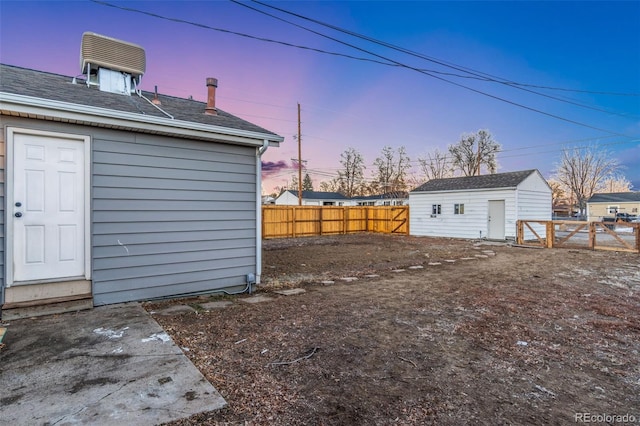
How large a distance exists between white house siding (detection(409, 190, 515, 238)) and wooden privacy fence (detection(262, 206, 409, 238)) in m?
0.83

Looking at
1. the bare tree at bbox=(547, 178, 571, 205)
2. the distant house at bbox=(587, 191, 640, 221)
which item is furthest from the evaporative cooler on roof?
the bare tree at bbox=(547, 178, 571, 205)

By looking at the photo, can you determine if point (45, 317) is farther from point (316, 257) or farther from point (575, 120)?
point (575, 120)

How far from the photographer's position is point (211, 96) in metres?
5.40

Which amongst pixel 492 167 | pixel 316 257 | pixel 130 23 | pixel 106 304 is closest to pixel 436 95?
pixel 316 257

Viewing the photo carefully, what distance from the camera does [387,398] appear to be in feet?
6.88

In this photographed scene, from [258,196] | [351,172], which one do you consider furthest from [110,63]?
[351,172]

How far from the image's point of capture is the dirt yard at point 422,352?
1974 mm

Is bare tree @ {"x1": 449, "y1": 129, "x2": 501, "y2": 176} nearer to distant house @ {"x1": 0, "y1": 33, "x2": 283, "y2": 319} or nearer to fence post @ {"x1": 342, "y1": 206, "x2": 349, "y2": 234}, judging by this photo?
fence post @ {"x1": 342, "y1": 206, "x2": 349, "y2": 234}

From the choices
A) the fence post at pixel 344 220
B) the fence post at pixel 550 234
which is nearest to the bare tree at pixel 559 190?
the fence post at pixel 550 234

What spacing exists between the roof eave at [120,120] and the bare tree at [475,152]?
30.8m

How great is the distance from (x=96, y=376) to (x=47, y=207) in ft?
8.03

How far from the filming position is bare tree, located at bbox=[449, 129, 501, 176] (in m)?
31.6

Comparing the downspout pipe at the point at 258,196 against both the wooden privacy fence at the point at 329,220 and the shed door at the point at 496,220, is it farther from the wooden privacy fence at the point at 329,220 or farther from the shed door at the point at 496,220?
the shed door at the point at 496,220

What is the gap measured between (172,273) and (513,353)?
13.8ft
